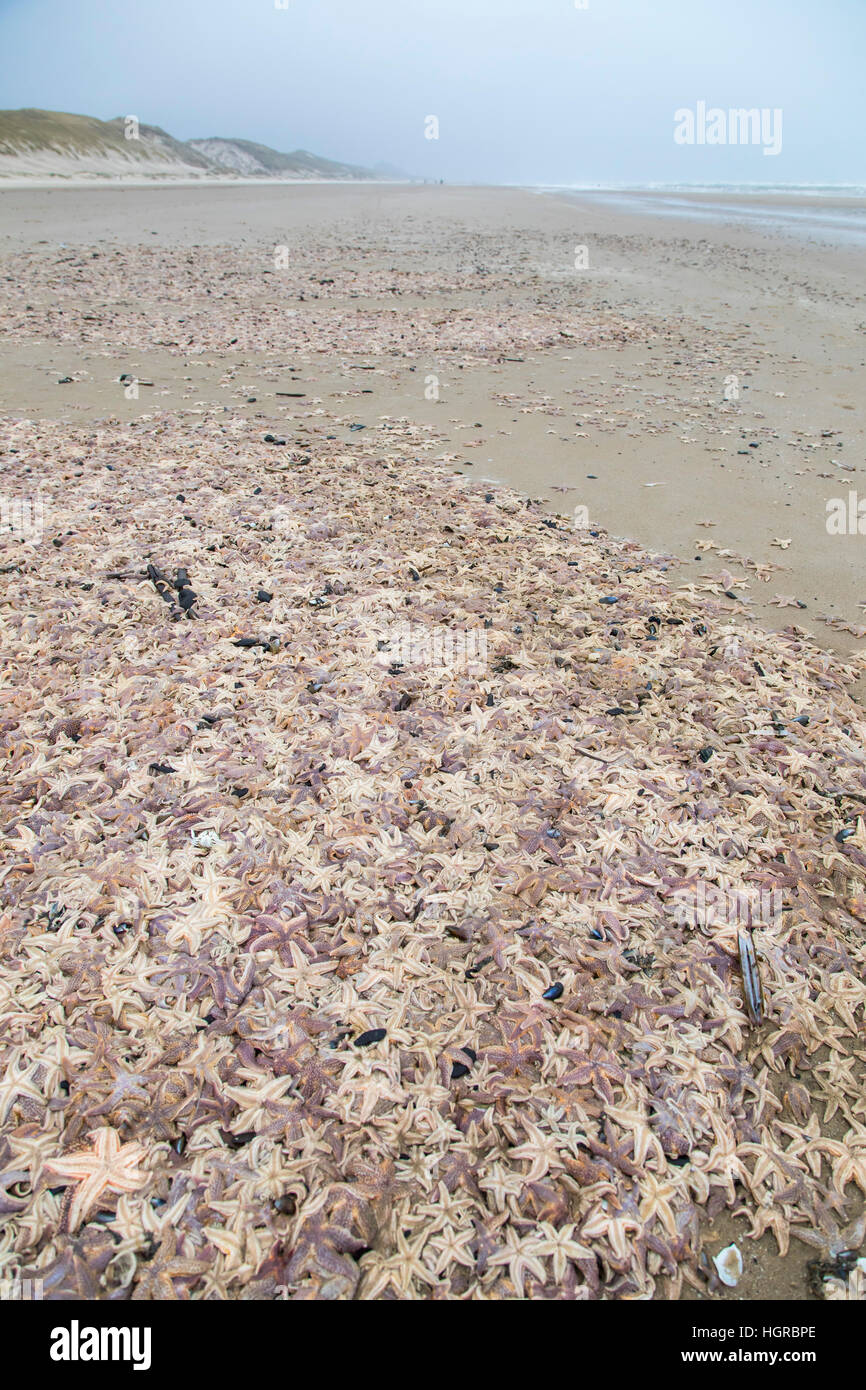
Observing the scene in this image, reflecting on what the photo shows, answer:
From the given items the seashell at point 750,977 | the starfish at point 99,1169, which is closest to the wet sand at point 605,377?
the seashell at point 750,977

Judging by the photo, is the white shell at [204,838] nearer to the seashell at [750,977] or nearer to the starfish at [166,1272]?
the starfish at [166,1272]

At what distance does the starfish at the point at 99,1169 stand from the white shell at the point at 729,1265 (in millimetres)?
2083

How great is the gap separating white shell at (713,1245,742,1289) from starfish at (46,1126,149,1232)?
2.08 m

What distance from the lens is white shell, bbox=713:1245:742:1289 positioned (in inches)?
100

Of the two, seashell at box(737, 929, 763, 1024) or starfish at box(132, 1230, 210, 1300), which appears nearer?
starfish at box(132, 1230, 210, 1300)

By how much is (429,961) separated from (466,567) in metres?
4.22

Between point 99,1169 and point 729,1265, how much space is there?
229cm

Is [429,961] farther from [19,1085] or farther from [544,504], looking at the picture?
[544,504]

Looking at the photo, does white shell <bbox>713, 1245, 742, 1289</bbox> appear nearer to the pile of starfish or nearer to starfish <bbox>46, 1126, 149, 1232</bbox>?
the pile of starfish

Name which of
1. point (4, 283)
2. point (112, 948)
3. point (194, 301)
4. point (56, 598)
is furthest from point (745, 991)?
point (4, 283)

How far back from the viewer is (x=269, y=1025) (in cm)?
311

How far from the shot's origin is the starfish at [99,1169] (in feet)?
8.47

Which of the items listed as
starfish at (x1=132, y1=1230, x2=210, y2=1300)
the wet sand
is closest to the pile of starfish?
starfish at (x1=132, y1=1230, x2=210, y2=1300)

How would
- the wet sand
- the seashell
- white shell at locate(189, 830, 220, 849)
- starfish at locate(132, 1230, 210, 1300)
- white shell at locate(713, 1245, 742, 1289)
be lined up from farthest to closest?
1. the wet sand
2. white shell at locate(189, 830, 220, 849)
3. the seashell
4. white shell at locate(713, 1245, 742, 1289)
5. starfish at locate(132, 1230, 210, 1300)
